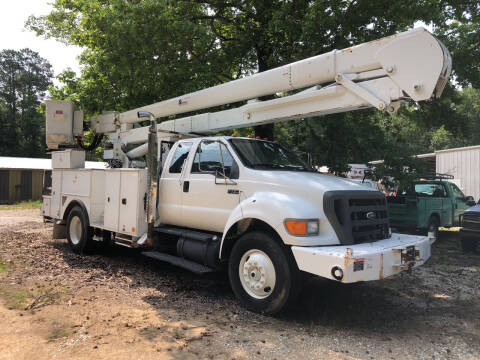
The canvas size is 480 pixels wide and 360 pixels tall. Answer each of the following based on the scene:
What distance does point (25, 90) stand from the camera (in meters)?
58.6

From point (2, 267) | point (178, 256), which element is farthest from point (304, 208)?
point (2, 267)

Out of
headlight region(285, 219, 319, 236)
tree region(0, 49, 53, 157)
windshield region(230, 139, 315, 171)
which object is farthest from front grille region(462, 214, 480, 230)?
tree region(0, 49, 53, 157)

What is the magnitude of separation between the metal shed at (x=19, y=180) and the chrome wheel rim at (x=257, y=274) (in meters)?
24.1

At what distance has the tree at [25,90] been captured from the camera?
161ft

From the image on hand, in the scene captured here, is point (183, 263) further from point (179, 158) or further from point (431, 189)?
point (431, 189)

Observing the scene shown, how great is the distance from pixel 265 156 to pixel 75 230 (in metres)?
4.99

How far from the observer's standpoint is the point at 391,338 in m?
4.09

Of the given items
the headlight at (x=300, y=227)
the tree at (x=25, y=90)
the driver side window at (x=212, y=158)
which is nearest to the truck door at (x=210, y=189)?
the driver side window at (x=212, y=158)

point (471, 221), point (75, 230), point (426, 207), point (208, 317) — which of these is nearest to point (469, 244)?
point (471, 221)

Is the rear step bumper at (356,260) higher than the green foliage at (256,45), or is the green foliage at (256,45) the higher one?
the green foliage at (256,45)

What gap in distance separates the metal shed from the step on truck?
21775 mm

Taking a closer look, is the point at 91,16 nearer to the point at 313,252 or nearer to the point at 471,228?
the point at 313,252

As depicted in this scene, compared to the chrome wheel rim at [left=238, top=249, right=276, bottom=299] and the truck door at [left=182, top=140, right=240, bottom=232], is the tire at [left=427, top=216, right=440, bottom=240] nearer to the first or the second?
the truck door at [left=182, top=140, right=240, bottom=232]

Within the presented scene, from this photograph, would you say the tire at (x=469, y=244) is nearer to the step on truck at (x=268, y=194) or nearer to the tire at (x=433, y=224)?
the tire at (x=433, y=224)
